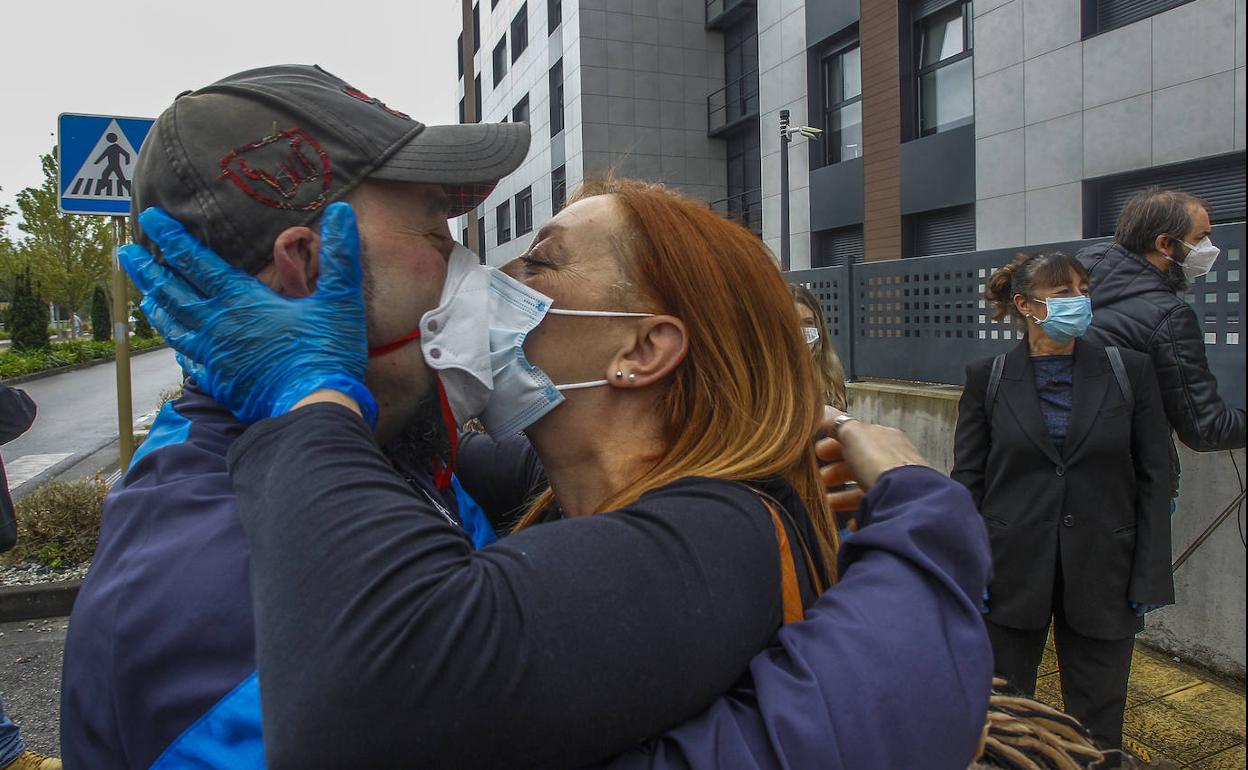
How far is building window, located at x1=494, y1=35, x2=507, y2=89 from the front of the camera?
3094 cm

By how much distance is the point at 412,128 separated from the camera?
1.41 m

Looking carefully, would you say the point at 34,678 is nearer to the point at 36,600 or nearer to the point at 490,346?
the point at 36,600

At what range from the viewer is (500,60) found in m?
31.8

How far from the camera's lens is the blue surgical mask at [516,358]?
1.48 m

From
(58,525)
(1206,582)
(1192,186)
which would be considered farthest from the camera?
(1192,186)

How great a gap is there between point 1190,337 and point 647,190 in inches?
121

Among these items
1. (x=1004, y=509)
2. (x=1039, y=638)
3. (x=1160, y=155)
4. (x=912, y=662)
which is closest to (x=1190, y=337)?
(x=1004, y=509)

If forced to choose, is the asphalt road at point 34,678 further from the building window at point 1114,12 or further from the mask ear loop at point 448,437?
the building window at point 1114,12

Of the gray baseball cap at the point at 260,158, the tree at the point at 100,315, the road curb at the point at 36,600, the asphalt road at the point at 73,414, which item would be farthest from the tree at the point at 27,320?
the gray baseball cap at the point at 260,158

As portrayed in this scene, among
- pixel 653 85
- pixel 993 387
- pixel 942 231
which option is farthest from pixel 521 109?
pixel 993 387

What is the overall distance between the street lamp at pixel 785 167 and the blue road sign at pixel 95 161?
10645 millimetres

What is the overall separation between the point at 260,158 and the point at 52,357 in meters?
31.7

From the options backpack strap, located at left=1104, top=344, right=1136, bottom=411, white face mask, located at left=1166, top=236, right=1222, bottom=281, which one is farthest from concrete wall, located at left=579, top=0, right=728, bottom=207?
backpack strap, located at left=1104, top=344, right=1136, bottom=411

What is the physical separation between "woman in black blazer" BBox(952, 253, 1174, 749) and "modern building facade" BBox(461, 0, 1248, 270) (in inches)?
85.6
